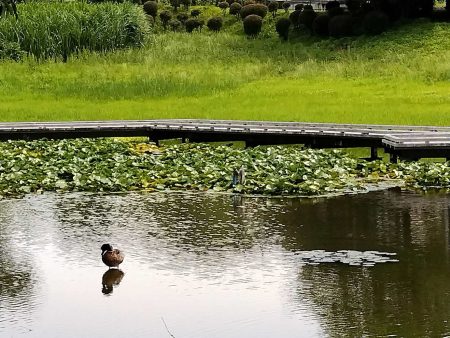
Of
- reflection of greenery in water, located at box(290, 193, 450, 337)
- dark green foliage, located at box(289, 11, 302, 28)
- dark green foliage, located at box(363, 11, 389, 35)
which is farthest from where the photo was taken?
dark green foliage, located at box(289, 11, 302, 28)

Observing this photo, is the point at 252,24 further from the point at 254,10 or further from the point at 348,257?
the point at 348,257

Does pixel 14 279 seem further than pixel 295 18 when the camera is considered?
No

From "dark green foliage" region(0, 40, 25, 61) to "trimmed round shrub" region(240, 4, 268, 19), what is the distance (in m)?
19.9

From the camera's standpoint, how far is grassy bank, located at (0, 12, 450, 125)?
42531 millimetres

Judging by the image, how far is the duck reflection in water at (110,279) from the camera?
18.1 metres

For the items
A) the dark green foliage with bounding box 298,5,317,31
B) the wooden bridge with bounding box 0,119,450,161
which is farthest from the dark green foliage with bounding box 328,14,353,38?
the wooden bridge with bounding box 0,119,450,161

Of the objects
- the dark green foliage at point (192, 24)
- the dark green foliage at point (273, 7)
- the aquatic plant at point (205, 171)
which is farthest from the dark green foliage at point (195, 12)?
the aquatic plant at point (205, 171)

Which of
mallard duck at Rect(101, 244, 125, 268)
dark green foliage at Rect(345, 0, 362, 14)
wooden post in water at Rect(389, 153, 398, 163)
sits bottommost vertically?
wooden post in water at Rect(389, 153, 398, 163)

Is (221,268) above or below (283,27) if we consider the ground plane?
below

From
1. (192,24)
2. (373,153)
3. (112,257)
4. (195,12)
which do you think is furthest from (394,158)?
(195,12)

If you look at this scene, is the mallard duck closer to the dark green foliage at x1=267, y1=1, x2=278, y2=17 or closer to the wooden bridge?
the wooden bridge

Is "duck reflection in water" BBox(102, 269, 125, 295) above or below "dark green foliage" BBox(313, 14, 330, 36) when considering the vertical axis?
below

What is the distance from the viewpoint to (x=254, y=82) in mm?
49281

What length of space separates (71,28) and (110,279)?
136ft
